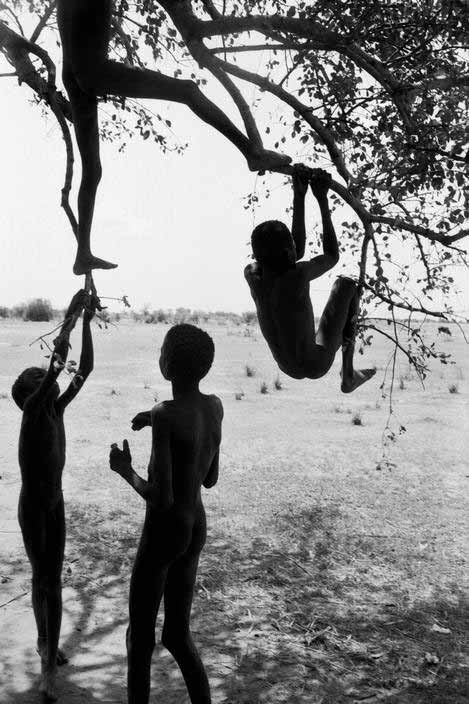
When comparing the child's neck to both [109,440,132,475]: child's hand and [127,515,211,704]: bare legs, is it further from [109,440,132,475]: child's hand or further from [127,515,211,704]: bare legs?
[127,515,211,704]: bare legs

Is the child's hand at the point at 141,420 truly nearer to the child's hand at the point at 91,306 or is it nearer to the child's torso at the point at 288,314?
the child's hand at the point at 91,306

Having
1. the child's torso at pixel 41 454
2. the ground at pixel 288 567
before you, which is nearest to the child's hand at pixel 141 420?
the child's torso at pixel 41 454

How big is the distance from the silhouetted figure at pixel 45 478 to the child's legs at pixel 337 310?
1.29m

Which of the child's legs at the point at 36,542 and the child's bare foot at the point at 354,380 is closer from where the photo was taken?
the child's legs at the point at 36,542

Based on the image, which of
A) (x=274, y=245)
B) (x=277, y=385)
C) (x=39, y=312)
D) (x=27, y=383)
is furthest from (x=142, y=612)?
(x=39, y=312)

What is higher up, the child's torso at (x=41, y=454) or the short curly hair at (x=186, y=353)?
the short curly hair at (x=186, y=353)

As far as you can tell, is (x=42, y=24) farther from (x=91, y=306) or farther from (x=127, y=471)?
(x=127, y=471)

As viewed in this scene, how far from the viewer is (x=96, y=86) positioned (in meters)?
3.32

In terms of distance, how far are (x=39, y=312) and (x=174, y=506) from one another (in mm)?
34759

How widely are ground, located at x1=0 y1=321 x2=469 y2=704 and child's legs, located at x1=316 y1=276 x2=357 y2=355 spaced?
Answer: 2.50 m

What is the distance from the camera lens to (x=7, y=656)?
5023 millimetres

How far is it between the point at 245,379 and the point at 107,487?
10182 millimetres

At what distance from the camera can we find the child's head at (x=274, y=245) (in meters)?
3.62

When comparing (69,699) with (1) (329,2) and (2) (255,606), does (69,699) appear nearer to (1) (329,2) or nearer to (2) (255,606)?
(2) (255,606)
